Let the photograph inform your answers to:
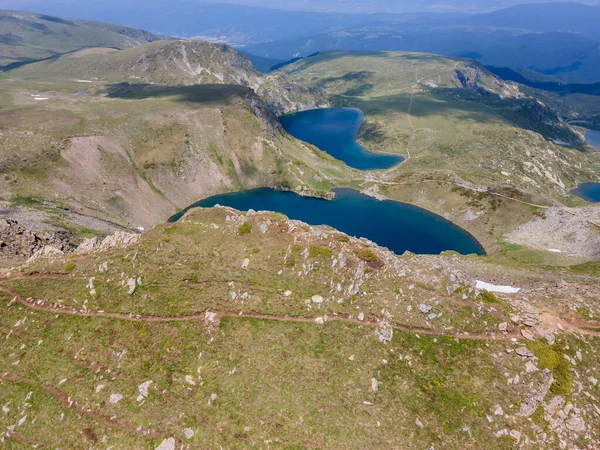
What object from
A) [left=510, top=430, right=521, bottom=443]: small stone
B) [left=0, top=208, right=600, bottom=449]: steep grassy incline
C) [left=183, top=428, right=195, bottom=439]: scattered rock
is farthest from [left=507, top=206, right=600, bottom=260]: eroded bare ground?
[left=183, top=428, right=195, bottom=439]: scattered rock

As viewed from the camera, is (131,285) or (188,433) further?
(131,285)

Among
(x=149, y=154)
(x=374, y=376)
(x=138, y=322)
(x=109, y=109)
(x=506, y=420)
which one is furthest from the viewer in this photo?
(x=109, y=109)

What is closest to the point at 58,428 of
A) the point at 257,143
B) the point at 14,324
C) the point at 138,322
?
the point at 138,322

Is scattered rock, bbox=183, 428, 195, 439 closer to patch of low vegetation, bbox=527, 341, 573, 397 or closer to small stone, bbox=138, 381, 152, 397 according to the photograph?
small stone, bbox=138, 381, 152, 397

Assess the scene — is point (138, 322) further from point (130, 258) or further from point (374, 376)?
point (374, 376)

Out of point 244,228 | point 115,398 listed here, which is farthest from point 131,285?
point 244,228

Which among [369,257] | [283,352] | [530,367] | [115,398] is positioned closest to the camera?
[115,398]

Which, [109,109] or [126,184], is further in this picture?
[109,109]

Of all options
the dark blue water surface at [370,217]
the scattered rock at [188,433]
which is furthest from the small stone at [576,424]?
the dark blue water surface at [370,217]

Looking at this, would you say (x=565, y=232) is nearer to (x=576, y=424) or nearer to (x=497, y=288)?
(x=497, y=288)
